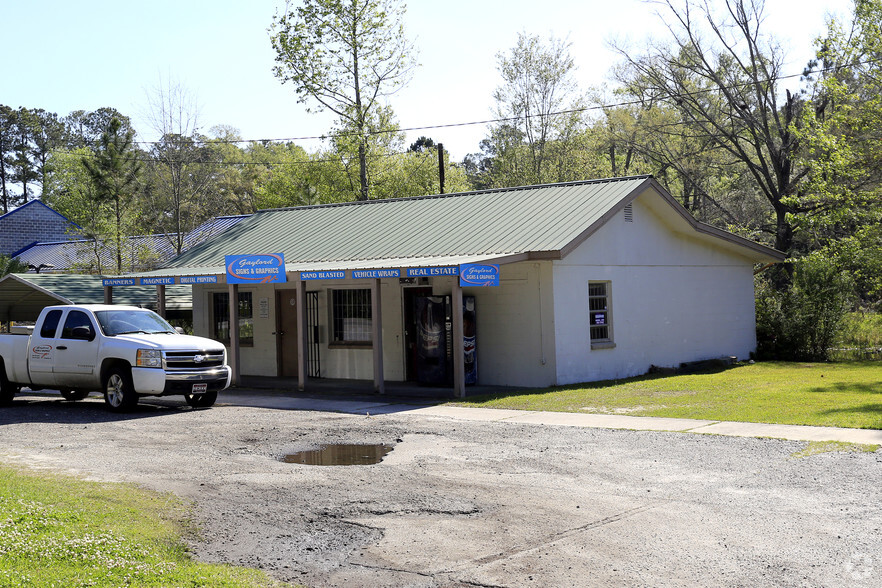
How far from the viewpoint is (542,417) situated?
14.3 m

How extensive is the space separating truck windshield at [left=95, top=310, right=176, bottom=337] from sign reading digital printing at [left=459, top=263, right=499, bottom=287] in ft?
18.8

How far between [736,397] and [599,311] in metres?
4.61

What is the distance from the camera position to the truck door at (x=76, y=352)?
1617cm

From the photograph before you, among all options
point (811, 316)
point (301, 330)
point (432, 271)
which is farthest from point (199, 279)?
point (811, 316)

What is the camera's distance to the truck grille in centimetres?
1562

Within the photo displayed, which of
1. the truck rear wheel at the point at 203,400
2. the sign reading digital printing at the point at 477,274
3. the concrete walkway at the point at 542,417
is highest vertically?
the sign reading digital printing at the point at 477,274

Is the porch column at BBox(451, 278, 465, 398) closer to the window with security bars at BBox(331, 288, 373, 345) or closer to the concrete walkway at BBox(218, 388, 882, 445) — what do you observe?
the concrete walkway at BBox(218, 388, 882, 445)

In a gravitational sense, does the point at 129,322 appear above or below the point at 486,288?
below

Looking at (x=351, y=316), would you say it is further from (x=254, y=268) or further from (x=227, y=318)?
(x=227, y=318)

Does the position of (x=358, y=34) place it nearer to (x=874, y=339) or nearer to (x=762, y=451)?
(x=874, y=339)

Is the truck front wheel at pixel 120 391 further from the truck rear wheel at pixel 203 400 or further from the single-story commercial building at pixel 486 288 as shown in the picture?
the single-story commercial building at pixel 486 288

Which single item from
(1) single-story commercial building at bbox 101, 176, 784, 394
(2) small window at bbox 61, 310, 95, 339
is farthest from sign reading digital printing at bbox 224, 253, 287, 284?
(2) small window at bbox 61, 310, 95, 339

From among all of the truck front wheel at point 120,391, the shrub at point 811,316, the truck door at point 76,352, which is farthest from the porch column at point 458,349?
the shrub at point 811,316

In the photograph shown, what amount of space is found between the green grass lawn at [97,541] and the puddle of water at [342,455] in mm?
2498
